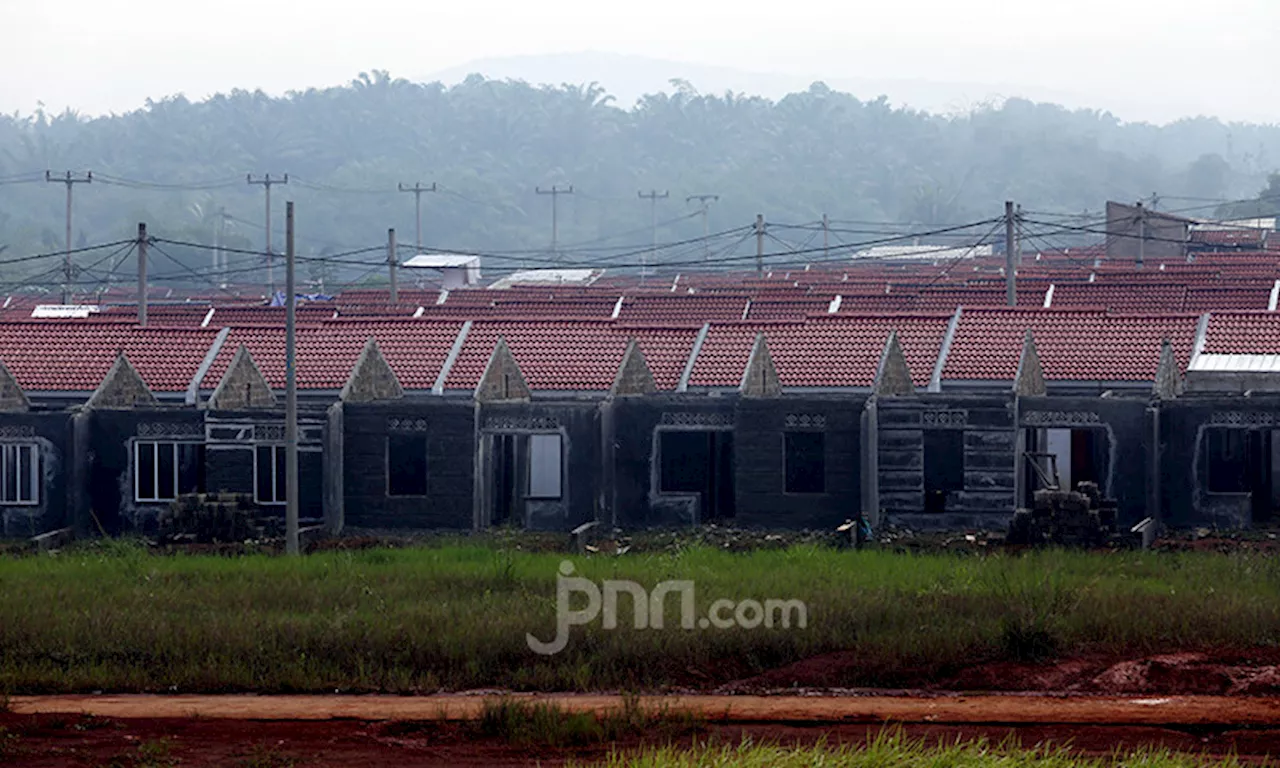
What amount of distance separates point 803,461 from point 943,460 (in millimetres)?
2406

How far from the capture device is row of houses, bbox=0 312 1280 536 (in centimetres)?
3094

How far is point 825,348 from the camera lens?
1380 inches

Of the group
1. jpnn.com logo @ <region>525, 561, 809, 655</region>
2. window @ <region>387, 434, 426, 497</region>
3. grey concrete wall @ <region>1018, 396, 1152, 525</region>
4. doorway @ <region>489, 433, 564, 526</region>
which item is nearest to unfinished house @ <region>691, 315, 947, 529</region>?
grey concrete wall @ <region>1018, 396, 1152, 525</region>

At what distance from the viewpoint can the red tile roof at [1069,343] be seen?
3441 centimetres

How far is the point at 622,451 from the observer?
32.5 m

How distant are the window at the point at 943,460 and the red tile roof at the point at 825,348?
2677 mm

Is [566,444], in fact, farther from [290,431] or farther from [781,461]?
[290,431]

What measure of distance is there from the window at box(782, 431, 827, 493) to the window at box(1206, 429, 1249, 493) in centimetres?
660

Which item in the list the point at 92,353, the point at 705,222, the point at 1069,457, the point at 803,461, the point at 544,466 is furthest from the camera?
the point at 705,222

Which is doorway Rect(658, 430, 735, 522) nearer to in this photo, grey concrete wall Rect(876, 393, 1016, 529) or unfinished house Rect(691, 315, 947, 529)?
unfinished house Rect(691, 315, 947, 529)

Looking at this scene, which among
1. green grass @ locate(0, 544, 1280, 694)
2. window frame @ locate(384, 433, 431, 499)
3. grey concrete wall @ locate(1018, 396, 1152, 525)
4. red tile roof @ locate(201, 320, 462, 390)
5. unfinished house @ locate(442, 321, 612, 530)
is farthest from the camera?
red tile roof @ locate(201, 320, 462, 390)

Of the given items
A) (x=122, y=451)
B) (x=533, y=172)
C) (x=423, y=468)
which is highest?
(x=533, y=172)

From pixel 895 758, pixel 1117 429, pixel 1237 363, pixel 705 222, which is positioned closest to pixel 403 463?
pixel 1117 429

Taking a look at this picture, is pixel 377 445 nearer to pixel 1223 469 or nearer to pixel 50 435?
pixel 50 435
